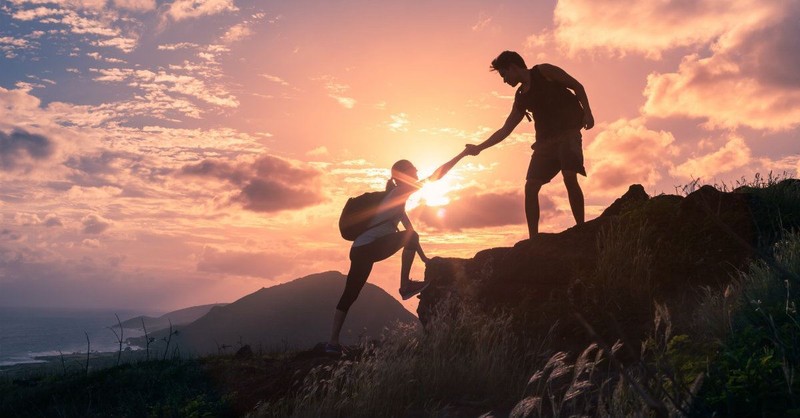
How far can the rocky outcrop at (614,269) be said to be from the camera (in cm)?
757

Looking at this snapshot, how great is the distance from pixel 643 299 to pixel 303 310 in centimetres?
16747

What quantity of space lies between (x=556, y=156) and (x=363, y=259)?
2848 mm

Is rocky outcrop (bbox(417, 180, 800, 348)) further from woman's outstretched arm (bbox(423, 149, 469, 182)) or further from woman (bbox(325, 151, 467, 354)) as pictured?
woman's outstretched arm (bbox(423, 149, 469, 182))

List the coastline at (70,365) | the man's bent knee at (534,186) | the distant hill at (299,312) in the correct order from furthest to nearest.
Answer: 1. the distant hill at (299,312)
2. the coastline at (70,365)
3. the man's bent knee at (534,186)

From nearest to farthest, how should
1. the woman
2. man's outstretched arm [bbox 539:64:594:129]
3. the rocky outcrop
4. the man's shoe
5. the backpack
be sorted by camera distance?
the rocky outcrop → the woman → the backpack → man's outstretched arm [bbox 539:64:594:129] → the man's shoe

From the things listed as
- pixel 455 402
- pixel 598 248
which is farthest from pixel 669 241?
pixel 455 402

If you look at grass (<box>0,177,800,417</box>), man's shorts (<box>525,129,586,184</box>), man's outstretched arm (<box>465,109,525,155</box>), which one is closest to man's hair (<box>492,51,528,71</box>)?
man's outstretched arm (<box>465,109,525,155</box>)

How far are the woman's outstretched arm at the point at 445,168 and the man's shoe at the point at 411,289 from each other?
1382 mm

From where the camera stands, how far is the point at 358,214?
27.0 feet

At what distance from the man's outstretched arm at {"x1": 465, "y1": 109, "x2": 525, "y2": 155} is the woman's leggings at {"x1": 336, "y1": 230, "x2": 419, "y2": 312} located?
168cm

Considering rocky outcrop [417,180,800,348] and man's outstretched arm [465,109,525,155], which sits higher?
man's outstretched arm [465,109,525,155]

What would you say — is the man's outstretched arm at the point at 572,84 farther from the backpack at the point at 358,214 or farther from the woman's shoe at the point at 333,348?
the woman's shoe at the point at 333,348

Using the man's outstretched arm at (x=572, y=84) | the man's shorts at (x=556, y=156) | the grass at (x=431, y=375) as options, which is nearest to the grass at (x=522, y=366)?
the grass at (x=431, y=375)

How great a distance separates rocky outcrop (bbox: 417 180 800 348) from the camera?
757 centimetres
